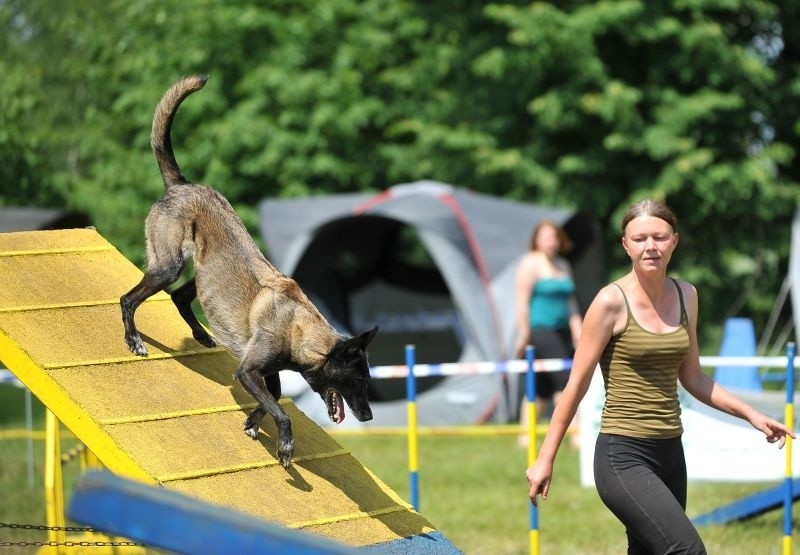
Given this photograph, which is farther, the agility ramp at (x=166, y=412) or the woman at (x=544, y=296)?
the woman at (x=544, y=296)

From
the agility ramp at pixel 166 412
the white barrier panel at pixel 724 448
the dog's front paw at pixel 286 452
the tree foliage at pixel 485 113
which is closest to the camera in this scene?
the agility ramp at pixel 166 412

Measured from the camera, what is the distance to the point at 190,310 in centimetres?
532

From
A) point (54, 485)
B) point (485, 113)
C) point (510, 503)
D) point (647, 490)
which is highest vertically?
point (485, 113)

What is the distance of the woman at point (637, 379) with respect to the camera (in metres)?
3.65

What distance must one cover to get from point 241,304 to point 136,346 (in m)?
0.47

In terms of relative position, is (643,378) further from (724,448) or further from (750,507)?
(724,448)

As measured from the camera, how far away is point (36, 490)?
8.76 m

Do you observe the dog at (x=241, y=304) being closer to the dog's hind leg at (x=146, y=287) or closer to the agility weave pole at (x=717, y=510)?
the dog's hind leg at (x=146, y=287)

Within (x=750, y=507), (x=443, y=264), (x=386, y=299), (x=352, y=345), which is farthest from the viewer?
(x=386, y=299)

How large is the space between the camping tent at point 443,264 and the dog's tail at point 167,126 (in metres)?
6.83

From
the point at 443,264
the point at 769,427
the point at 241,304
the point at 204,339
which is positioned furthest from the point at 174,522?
the point at 443,264

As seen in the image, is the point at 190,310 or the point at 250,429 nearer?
the point at 250,429

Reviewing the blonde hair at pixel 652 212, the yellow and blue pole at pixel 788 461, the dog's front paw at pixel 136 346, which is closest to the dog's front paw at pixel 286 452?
the dog's front paw at pixel 136 346

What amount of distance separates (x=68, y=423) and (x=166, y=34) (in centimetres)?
1789
